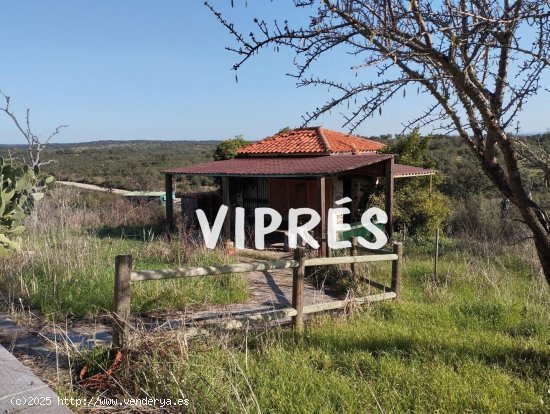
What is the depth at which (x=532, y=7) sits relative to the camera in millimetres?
3141

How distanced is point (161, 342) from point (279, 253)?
9058 mm

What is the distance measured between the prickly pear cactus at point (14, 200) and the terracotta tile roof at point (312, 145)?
27.0ft

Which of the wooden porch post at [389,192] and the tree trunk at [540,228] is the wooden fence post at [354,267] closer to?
the tree trunk at [540,228]

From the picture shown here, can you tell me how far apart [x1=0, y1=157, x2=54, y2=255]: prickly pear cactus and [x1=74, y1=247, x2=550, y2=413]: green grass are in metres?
5.21

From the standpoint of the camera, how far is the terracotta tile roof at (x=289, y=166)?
40.7ft

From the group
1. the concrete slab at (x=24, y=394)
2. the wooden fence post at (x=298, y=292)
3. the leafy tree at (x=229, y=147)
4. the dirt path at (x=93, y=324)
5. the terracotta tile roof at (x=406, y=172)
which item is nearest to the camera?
the concrete slab at (x=24, y=394)

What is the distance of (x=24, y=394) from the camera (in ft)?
11.4

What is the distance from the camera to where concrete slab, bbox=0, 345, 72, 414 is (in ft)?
10.6

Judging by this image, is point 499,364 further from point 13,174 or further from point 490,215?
point 490,215

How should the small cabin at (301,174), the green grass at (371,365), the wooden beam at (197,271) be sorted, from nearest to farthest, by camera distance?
the green grass at (371,365) → the wooden beam at (197,271) → the small cabin at (301,174)

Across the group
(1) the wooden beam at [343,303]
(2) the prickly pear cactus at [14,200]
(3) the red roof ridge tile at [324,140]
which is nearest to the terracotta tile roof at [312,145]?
(3) the red roof ridge tile at [324,140]

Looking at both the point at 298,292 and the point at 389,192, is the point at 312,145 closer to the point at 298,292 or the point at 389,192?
the point at 389,192

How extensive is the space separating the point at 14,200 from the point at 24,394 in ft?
21.7

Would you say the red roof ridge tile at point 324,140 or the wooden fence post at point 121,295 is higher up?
the red roof ridge tile at point 324,140
